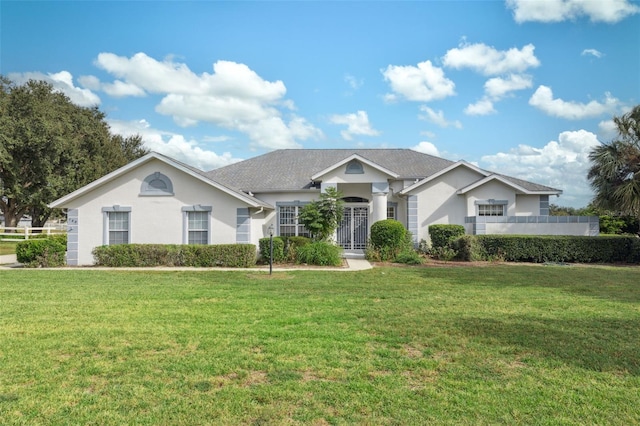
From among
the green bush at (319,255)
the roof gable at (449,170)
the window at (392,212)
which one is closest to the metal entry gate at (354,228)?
the window at (392,212)

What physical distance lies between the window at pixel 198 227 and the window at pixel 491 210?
12.9 meters

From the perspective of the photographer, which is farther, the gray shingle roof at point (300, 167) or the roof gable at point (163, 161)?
the gray shingle roof at point (300, 167)

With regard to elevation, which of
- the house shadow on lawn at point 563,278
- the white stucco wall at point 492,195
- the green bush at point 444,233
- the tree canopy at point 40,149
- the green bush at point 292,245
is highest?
the tree canopy at point 40,149

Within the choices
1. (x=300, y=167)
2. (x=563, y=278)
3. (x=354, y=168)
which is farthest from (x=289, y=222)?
(x=563, y=278)

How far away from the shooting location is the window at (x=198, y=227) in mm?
17375

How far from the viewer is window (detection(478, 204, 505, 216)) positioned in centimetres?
2031

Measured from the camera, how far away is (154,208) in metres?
17.3

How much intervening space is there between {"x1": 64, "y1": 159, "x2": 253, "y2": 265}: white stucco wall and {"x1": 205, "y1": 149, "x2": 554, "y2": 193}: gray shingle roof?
364 cm

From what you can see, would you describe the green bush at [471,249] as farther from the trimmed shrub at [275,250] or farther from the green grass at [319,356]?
the trimmed shrub at [275,250]

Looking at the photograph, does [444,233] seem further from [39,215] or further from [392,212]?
[39,215]

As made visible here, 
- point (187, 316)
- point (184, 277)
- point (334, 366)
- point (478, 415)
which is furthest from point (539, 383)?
point (184, 277)

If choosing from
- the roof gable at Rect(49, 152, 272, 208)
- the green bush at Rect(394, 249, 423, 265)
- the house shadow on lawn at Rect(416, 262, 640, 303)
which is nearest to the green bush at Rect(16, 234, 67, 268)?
the roof gable at Rect(49, 152, 272, 208)

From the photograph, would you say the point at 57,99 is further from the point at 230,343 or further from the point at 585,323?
the point at 585,323

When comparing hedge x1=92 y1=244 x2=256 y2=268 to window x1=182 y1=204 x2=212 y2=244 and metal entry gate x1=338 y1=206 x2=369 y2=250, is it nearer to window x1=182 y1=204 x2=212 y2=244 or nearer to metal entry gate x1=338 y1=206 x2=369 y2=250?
window x1=182 y1=204 x2=212 y2=244
